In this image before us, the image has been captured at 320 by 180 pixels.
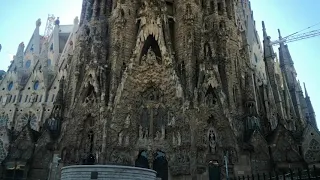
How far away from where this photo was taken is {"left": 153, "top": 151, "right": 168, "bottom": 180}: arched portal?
69.8 feet

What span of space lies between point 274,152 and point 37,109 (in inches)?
1141

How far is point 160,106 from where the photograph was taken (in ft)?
74.9

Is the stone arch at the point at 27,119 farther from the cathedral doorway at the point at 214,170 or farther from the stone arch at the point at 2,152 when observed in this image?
the cathedral doorway at the point at 214,170

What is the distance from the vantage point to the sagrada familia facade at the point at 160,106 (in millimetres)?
20578

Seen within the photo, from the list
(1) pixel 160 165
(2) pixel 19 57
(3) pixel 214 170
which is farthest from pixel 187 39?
(2) pixel 19 57

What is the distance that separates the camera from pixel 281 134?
2170 centimetres

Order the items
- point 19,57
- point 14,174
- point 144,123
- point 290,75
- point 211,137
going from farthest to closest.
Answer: point 19,57 → point 290,75 → point 144,123 → point 14,174 → point 211,137

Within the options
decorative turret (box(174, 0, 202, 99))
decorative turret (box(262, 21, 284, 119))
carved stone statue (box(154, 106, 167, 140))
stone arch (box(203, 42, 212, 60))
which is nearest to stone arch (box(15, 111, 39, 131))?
carved stone statue (box(154, 106, 167, 140))

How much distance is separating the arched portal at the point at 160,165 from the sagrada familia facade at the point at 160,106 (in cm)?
8

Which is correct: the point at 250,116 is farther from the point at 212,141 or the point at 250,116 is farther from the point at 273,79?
the point at 273,79

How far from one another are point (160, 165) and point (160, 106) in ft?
14.6

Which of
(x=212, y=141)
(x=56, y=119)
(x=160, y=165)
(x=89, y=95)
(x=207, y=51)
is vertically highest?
(x=207, y=51)

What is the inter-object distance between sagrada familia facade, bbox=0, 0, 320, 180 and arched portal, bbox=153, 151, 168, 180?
0.08m

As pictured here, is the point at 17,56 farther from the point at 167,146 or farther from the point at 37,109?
the point at 167,146
